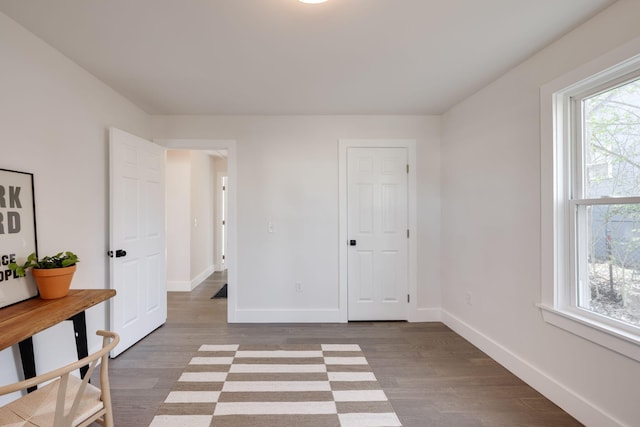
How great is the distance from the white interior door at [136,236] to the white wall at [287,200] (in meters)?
0.57

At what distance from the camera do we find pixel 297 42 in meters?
1.95

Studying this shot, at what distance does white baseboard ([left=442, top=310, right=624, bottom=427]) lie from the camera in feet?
5.57

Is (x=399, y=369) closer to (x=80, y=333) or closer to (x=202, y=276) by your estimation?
(x=80, y=333)

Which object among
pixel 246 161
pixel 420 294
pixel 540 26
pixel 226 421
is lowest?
pixel 226 421

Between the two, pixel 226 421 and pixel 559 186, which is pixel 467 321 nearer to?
pixel 559 186

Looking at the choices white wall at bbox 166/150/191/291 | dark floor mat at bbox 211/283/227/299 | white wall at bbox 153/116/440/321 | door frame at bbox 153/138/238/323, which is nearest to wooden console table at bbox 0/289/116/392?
door frame at bbox 153/138/238/323

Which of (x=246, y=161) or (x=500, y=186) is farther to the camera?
(x=246, y=161)

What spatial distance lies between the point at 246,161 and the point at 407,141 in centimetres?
187

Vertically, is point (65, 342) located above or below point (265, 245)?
below

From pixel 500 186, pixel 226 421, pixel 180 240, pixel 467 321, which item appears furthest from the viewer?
pixel 180 240

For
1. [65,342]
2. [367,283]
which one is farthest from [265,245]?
[65,342]

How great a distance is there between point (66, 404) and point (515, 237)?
2.89m

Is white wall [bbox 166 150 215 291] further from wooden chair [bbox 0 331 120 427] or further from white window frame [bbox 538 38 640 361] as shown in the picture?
white window frame [bbox 538 38 640 361]

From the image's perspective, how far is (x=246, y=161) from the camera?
3.39 m
